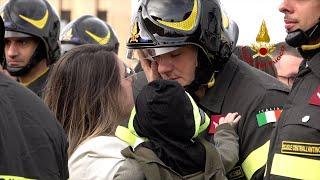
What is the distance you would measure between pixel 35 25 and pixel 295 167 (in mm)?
3619

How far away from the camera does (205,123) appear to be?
352 centimetres

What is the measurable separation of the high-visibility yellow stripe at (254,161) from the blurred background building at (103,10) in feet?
63.0

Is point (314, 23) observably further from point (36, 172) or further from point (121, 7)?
point (121, 7)

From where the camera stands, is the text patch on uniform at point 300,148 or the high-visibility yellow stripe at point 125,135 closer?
the text patch on uniform at point 300,148

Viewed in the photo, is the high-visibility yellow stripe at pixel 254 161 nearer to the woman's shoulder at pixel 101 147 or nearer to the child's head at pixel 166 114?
the child's head at pixel 166 114

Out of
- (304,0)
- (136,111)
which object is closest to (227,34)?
(304,0)

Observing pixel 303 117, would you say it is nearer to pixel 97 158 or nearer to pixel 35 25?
pixel 97 158

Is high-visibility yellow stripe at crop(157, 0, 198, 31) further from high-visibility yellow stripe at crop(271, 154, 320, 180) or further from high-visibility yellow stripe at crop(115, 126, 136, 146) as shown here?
high-visibility yellow stripe at crop(271, 154, 320, 180)

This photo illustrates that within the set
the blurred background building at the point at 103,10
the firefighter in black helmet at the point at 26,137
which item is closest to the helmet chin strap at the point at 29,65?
the firefighter in black helmet at the point at 26,137

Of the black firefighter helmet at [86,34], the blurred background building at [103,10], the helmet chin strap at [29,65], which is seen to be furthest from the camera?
the blurred background building at [103,10]

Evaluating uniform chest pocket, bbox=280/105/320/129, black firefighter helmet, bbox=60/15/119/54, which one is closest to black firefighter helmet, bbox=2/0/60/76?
black firefighter helmet, bbox=60/15/119/54

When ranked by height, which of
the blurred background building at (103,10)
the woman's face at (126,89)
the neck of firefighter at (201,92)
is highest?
the woman's face at (126,89)

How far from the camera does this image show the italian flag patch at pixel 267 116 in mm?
3771

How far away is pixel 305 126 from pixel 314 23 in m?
0.49
